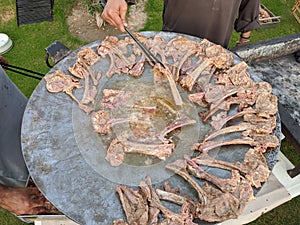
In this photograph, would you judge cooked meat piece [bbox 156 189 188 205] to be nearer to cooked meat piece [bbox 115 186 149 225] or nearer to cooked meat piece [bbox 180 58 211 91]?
cooked meat piece [bbox 115 186 149 225]

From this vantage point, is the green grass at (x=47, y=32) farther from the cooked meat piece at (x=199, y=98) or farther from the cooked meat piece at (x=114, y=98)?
the cooked meat piece at (x=199, y=98)

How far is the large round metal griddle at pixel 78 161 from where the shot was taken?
264 centimetres

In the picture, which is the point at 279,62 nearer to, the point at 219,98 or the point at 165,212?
the point at 219,98

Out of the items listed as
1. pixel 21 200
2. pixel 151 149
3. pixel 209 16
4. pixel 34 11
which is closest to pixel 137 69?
pixel 151 149

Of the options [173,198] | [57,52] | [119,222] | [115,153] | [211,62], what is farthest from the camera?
[57,52]

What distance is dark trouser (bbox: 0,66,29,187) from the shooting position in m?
3.54

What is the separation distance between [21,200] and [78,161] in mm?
1066

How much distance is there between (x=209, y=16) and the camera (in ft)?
14.3

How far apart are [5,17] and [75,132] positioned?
5973mm

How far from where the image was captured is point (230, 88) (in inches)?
132

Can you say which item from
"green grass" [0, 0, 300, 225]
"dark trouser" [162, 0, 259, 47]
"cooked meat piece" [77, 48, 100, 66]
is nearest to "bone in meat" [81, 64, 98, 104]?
"cooked meat piece" [77, 48, 100, 66]

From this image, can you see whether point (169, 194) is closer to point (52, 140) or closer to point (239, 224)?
point (52, 140)

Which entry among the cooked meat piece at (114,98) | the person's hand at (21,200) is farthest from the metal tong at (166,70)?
the person's hand at (21,200)

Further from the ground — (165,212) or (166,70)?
(166,70)
